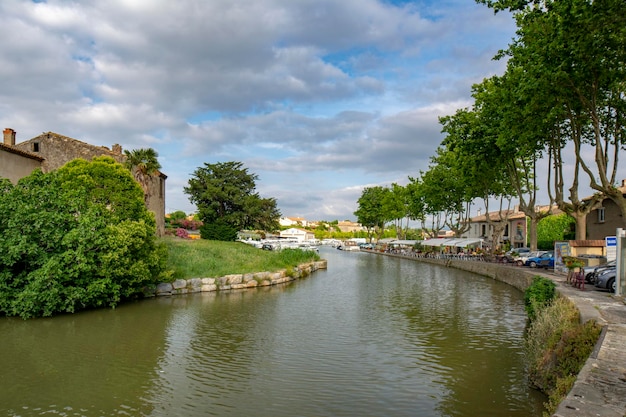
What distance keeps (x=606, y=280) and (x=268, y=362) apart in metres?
15.2

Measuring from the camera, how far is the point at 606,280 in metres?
19.3

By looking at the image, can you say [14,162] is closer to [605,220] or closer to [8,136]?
[8,136]

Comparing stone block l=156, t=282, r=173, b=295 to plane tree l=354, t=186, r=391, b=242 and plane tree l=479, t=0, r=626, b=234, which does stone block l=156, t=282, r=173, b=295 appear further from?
plane tree l=354, t=186, r=391, b=242

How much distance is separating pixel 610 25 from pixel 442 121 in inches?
897

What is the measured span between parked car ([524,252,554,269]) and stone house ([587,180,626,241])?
10.4 m

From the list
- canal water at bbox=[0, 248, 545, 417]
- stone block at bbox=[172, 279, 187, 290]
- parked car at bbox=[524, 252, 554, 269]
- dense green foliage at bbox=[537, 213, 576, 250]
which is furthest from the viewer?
dense green foliage at bbox=[537, 213, 576, 250]

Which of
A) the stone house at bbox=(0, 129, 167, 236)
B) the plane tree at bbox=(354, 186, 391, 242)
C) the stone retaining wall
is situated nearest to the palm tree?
the stone house at bbox=(0, 129, 167, 236)

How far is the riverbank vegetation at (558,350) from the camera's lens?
7.73 metres

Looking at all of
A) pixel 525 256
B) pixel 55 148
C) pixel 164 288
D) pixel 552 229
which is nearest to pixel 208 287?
→ pixel 164 288

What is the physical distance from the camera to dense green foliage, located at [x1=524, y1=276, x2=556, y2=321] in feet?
52.3

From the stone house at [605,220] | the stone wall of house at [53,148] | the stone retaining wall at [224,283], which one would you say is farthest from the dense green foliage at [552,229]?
the stone wall of house at [53,148]

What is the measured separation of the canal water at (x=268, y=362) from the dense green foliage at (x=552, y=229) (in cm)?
3758

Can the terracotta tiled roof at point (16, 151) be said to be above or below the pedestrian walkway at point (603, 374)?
above

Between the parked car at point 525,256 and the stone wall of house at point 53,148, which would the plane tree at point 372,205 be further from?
the stone wall of house at point 53,148
